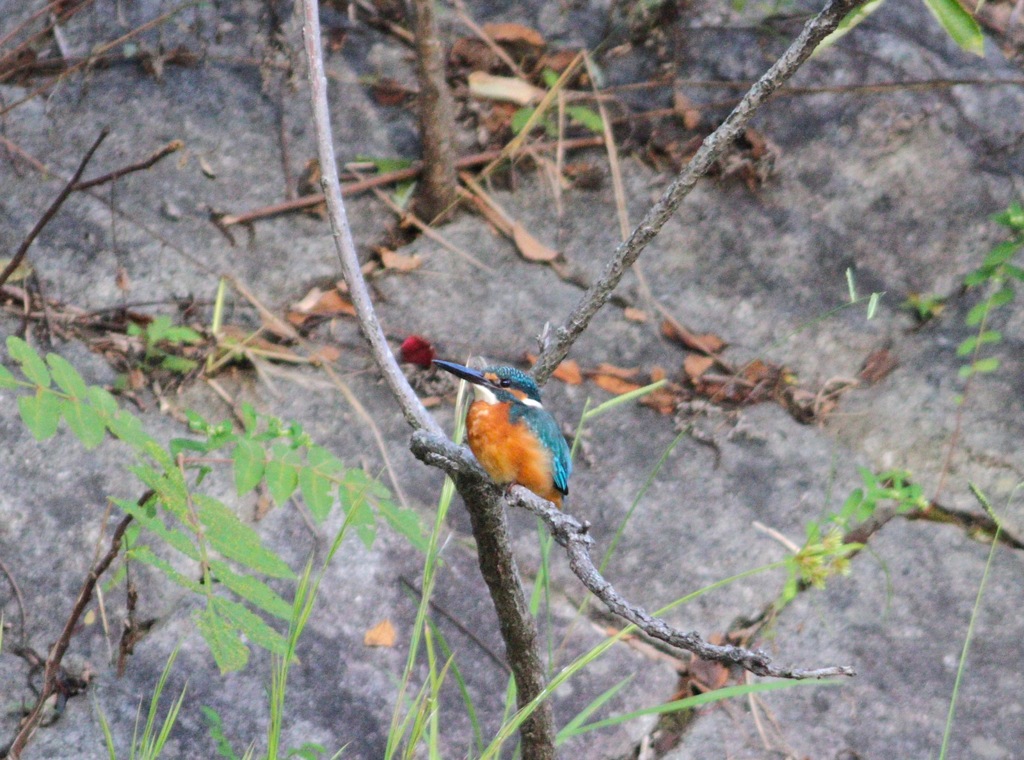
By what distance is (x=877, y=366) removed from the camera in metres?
3.75

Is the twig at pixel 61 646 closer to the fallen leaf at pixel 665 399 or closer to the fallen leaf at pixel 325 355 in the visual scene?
the fallen leaf at pixel 325 355

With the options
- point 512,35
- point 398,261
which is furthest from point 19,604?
point 512,35

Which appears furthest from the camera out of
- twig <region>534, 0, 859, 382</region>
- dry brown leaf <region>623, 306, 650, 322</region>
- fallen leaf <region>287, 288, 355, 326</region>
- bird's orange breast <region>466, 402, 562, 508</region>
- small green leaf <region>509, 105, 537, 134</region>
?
small green leaf <region>509, 105, 537, 134</region>

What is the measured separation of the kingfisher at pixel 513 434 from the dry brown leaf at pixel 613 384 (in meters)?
1.07

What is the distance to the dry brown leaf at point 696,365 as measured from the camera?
366 cm

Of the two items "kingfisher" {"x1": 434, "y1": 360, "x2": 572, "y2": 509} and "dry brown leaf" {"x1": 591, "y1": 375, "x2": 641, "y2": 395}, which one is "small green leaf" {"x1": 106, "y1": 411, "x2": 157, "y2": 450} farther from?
"dry brown leaf" {"x1": 591, "y1": 375, "x2": 641, "y2": 395}

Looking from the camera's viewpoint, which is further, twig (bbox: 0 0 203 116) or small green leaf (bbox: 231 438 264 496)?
twig (bbox: 0 0 203 116)

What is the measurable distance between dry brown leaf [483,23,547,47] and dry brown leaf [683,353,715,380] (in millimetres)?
1449

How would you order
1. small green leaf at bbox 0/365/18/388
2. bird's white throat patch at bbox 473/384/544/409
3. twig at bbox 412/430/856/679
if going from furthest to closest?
bird's white throat patch at bbox 473/384/544/409, small green leaf at bbox 0/365/18/388, twig at bbox 412/430/856/679

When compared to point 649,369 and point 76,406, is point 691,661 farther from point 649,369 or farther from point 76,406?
point 76,406

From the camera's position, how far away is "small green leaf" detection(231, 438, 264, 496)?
1.99 metres

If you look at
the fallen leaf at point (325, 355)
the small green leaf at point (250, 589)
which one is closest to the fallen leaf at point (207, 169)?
the fallen leaf at point (325, 355)

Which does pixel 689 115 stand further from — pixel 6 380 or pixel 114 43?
pixel 6 380

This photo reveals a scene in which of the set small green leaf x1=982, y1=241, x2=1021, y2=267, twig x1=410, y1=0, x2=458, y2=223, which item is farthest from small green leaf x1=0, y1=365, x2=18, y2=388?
small green leaf x1=982, y1=241, x2=1021, y2=267
